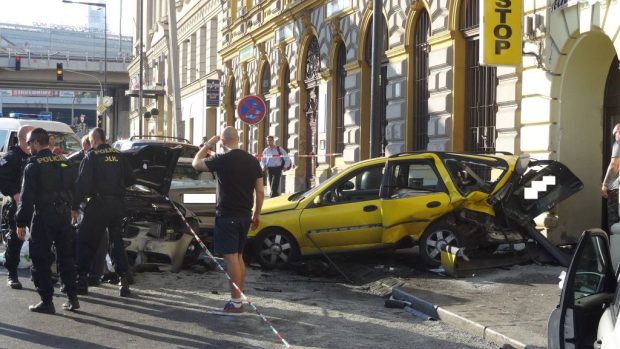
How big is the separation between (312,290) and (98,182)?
2.84m

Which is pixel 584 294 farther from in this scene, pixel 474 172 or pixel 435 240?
pixel 474 172

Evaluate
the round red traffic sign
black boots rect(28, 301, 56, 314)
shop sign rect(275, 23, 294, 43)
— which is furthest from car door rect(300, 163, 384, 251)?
shop sign rect(275, 23, 294, 43)

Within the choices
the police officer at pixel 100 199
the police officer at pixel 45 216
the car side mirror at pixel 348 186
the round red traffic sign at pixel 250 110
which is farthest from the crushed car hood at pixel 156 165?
the round red traffic sign at pixel 250 110

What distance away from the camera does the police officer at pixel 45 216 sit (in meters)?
8.34

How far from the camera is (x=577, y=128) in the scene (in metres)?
13.6

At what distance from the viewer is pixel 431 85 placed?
58.1 feet

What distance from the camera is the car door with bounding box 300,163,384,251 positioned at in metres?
11.4

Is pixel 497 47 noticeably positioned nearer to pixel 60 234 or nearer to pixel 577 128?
pixel 577 128

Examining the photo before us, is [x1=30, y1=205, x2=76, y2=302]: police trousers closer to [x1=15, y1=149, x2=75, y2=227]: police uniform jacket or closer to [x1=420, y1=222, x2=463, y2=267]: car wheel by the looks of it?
[x1=15, y1=149, x2=75, y2=227]: police uniform jacket

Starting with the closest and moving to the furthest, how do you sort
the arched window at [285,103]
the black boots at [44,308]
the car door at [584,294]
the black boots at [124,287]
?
1. the car door at [584,294]
2. the black boots at [44,308]
3. the black boots at [124,287]
4. the arched window at [285,103]

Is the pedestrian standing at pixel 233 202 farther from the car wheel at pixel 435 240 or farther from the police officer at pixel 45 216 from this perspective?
the car wheel at pixel 435 240

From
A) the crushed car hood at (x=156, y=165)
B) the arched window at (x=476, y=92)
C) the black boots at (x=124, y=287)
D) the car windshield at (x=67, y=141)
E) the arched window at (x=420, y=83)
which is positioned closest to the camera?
the black boots at (x=124, y=287)

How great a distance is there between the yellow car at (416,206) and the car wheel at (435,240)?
0.01 metres

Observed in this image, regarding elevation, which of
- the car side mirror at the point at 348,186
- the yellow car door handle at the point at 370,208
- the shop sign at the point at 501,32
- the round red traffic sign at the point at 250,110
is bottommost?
the yellow car door handle at the point at 370,208
